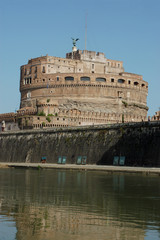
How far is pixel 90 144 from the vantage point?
6222 centimetres

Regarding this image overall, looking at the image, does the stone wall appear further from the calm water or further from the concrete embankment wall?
the calm water

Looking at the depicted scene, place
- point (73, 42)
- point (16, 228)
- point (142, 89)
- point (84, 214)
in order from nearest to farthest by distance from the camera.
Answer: point (16, 228), point (84, 214), point (142, 89), point (73, 42)

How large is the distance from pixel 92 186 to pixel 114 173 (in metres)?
13.1

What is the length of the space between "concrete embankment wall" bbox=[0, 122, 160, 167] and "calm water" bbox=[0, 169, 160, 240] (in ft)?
63.8

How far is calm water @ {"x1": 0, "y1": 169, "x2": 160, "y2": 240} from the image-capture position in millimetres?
16984

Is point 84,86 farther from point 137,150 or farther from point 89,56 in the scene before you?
point 137,150

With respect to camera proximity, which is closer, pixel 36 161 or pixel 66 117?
pixel 36 161

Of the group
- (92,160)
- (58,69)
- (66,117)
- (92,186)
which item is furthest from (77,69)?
(92,186)

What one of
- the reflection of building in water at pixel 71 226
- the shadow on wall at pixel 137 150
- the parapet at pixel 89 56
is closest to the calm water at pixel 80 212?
the reflection of building in water at pixel 71 226

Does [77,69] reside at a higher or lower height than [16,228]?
higher

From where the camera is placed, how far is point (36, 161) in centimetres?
7081

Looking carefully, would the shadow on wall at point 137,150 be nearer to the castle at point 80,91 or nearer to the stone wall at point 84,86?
the castle at point 80,91

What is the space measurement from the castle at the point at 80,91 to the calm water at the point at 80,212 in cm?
5036

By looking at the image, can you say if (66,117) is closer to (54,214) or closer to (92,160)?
(92,160)
